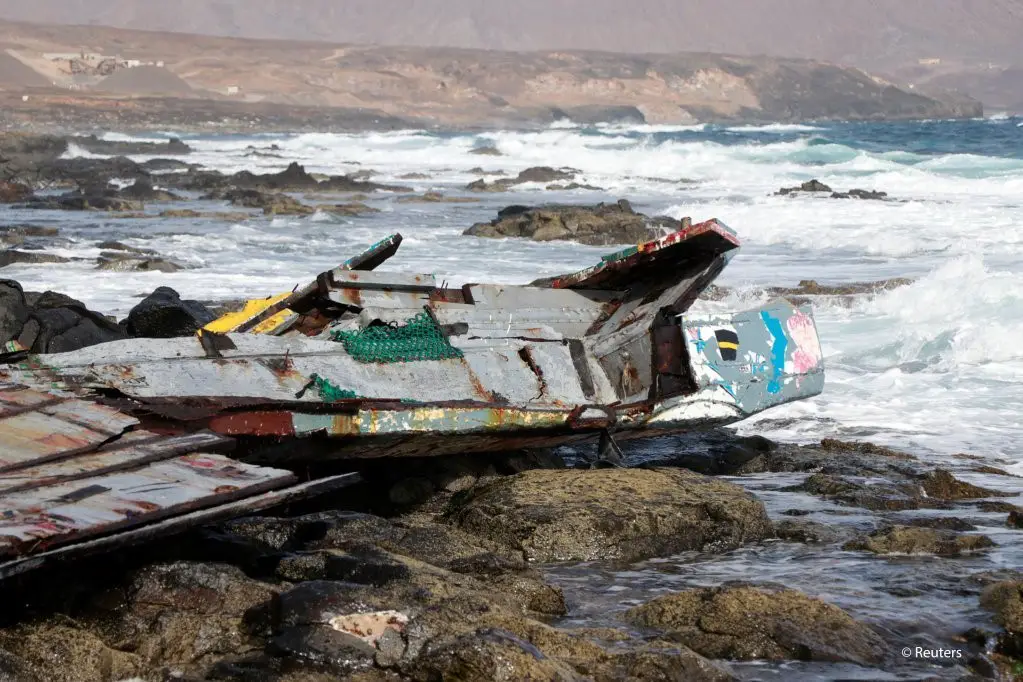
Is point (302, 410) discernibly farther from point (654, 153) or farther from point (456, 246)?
point (654, 153)

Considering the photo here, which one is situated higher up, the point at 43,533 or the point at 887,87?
the point at 887,87

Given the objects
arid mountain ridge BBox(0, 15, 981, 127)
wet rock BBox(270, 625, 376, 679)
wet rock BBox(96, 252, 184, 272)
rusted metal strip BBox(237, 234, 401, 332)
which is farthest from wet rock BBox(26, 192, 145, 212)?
arid mountain ridge BBox(0, 15, 981, 127)

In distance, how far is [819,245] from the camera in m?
23.6

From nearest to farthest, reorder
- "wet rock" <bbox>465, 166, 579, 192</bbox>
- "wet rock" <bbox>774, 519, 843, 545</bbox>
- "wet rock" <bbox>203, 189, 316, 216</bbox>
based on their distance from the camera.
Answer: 1. "wet rock" <bbox>774, 519, 843, 545</bbox>
2. "wet rock" <bbox>203, 189, 316, 216</bbox>
3. "wet rock" <bbox>465, 166, 579, 192</bbox>

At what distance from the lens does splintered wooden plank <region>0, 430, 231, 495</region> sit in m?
5.44

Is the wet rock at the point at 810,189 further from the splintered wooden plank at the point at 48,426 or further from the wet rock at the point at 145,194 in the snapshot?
the splintered wooden plank at the point at 48,426

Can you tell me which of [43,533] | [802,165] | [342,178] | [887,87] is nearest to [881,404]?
[43,533]

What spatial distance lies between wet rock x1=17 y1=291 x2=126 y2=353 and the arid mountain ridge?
280 feet

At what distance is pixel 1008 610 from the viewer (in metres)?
5.70

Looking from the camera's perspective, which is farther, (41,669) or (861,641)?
(861,641)

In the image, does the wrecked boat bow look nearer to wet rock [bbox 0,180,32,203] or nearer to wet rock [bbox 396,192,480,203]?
wet rock [bbox 0,180,32,203]

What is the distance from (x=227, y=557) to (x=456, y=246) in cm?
1771

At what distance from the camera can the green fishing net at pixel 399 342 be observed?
7.81m

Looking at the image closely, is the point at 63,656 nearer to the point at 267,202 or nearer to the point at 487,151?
the point at 267,202
